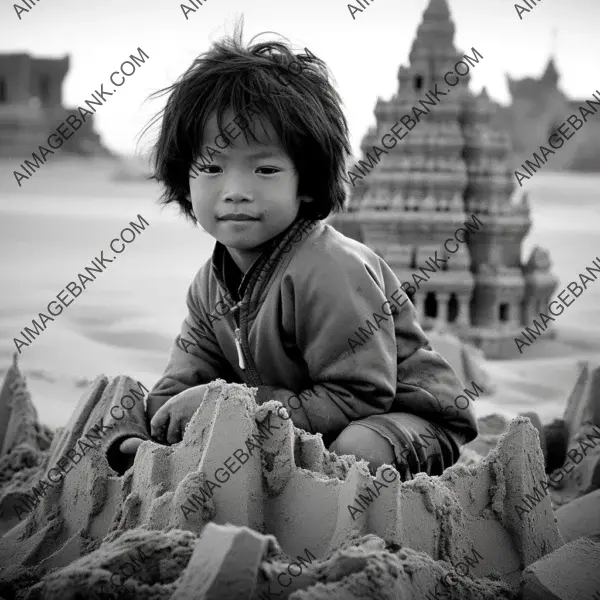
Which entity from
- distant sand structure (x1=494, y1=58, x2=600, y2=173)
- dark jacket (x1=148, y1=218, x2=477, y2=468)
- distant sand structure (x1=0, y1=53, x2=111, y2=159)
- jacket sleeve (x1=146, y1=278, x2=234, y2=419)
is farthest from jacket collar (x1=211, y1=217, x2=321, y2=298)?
distant sand structure (x1=0, y1=53, x2=111, y2=159)

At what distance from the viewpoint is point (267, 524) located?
5.13 ft

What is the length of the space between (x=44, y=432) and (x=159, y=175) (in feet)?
3.75

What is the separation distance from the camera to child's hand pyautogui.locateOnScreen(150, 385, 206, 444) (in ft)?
5.74

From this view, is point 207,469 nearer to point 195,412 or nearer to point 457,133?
point 195,412

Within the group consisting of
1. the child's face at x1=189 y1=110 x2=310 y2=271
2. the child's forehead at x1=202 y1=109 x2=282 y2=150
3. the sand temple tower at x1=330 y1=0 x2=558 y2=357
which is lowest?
the sand temple tower at x1=330 y1=0 x2=558 y2=357

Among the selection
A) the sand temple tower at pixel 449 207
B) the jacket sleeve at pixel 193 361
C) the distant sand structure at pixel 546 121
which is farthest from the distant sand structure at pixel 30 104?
the jacket sleeve at pixel 193 361

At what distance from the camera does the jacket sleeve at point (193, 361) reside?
1.90m

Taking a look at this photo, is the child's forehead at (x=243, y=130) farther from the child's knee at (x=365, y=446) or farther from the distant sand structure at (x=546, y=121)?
the distant sand structure at (x=546, y=121)

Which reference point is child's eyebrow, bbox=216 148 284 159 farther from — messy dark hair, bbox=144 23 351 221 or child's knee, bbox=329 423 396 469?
child's knee, bbox=329 423 396 469

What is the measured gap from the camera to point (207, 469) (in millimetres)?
1537

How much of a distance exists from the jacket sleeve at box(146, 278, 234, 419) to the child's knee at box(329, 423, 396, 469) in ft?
1.15

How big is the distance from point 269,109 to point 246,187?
5.7 inches

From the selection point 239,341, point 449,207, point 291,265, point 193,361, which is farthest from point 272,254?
point 449,207

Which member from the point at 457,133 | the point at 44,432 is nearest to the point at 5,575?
the point at 44,432
